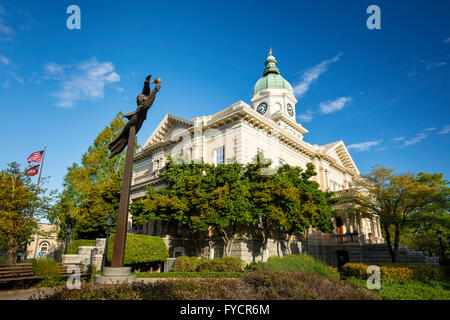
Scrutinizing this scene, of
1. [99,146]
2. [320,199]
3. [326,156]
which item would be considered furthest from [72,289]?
[326,156]

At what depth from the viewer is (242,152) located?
24.7 meters

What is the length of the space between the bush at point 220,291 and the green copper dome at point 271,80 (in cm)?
4004

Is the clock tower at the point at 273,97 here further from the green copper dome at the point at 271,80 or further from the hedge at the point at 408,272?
the hedge at the point at 408,272

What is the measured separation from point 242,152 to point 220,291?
17848 millimetres

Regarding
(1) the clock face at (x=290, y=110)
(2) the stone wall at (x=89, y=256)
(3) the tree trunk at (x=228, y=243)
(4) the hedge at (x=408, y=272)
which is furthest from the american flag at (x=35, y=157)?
(1) the clock face at (x=290, y=110)

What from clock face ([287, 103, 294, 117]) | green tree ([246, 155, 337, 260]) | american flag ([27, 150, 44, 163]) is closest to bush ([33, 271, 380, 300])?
green tree ([246, 155, 337, 260])

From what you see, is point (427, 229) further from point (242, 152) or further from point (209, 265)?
point (209, 265)

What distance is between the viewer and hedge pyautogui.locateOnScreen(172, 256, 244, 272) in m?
18.0

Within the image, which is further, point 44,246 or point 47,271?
point 44,246

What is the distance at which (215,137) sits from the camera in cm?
2752

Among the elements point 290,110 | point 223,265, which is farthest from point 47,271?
point 290,110

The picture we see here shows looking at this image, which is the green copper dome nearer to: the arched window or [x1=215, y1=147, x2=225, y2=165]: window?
[x1=215, y1=147, x2=225, y2=165]: window

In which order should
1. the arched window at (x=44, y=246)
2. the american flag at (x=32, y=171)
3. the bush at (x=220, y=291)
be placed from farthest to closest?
the arched window at (x=44, y=246), the american flag at (x=32, y=171), the bush at (x=220, y=291)

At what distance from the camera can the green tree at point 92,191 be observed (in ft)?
91.7
